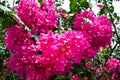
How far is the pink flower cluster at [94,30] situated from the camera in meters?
2.42

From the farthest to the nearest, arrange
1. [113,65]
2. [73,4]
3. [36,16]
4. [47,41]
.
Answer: [113,65] < [73,4] < [36,16] < [47,41]

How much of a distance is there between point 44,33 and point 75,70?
2.01 ft

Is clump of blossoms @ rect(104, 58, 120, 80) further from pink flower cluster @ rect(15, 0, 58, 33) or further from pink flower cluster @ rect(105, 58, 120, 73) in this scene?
pink flower cluster @ rect(15, 0, 58, 33)

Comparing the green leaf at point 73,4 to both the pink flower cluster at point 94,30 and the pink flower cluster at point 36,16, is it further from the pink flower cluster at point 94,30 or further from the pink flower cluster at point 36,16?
the pink flower cluster at point 36,16

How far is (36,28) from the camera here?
2389 mm

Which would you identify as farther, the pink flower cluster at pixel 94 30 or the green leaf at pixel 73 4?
the green leaf at pixel 73 4

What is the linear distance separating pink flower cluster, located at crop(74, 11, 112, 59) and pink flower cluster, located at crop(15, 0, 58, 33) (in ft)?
0.72

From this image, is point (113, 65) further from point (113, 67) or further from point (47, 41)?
point (47, 41)

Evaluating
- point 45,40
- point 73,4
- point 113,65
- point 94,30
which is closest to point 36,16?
point 45,40

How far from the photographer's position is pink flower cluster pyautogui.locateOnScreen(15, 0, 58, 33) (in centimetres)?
238

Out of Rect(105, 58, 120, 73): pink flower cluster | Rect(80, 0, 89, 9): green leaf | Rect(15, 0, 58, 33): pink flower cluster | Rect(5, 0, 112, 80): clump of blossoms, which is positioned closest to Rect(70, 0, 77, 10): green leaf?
Rect(80, 0, 89, 9): green leaf

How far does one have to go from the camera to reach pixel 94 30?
2.46m

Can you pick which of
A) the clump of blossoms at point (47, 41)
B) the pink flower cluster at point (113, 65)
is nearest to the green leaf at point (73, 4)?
the clump of blossoms at point (47, 41)

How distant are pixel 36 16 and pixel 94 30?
1.42 ft
